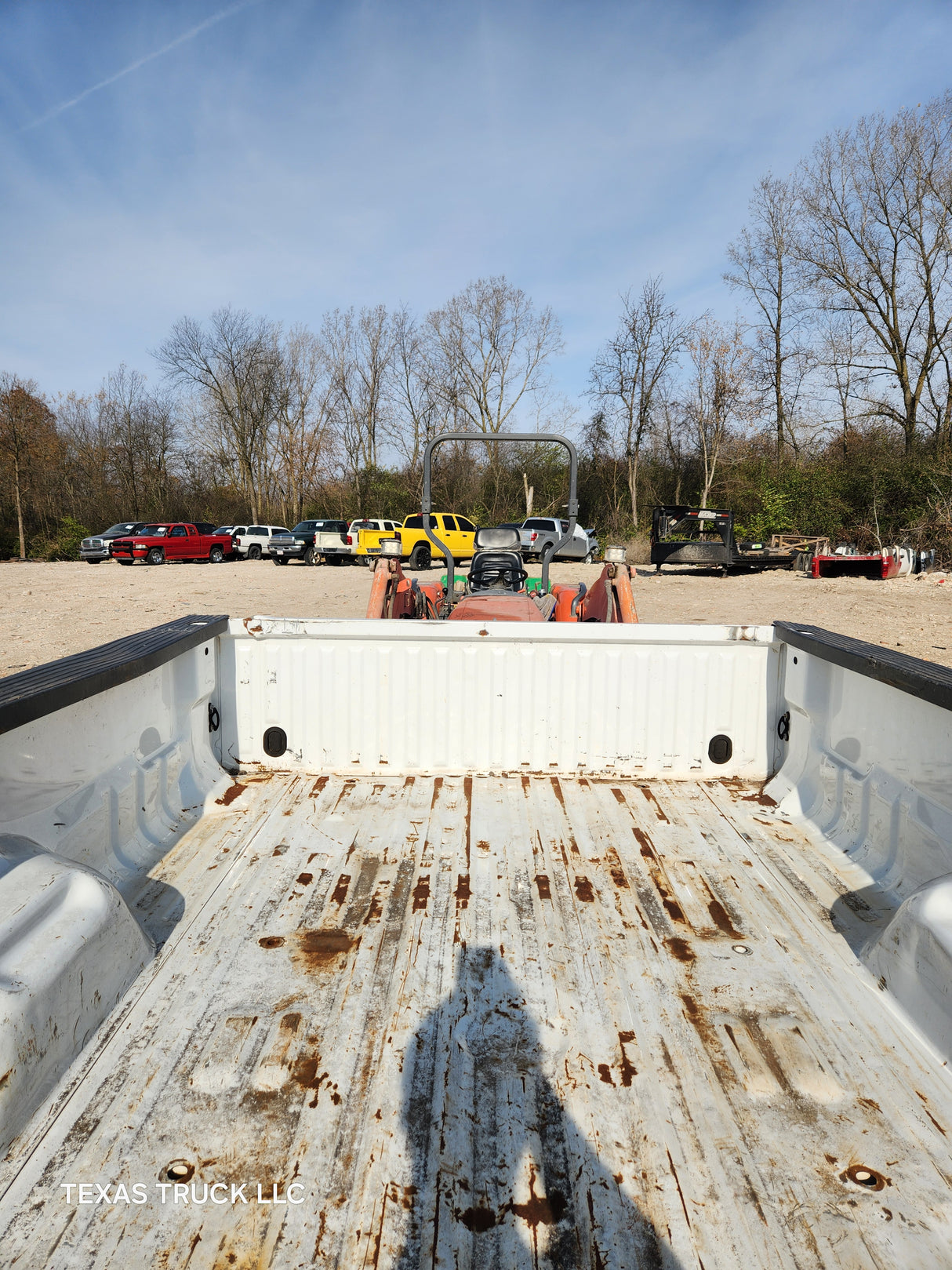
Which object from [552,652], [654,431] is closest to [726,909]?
[552,652]

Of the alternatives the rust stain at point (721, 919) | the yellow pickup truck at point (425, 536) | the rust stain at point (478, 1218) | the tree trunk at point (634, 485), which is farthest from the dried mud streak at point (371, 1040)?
the tree trunk at point (634, 485)

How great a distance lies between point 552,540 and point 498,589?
64.2ft

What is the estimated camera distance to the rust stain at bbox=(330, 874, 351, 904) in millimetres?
2541

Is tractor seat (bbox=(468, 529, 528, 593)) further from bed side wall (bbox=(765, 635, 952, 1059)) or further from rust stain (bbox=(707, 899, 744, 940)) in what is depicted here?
rust stain (bbox=(707, 899, 744, 940))

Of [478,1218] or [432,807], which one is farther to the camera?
[432,807]

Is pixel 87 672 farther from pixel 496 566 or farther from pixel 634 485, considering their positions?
pixel 634 485

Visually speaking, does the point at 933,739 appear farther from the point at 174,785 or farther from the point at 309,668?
the point at 174,785

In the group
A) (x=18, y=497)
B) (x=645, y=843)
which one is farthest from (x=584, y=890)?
(x=18, y=497)

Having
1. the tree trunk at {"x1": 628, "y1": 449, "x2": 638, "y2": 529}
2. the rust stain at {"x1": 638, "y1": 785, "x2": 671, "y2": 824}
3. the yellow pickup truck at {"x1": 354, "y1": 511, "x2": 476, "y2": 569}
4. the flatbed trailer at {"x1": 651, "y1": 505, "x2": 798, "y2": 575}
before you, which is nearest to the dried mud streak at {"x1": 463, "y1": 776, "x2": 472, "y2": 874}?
the rust stain at {"x1": 638, "y1": 785, "x2": 671, "y2": 824}

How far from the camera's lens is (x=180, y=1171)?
1525 millimetres

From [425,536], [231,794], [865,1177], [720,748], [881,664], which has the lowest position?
[865,1177]

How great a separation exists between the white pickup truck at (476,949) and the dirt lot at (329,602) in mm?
7477

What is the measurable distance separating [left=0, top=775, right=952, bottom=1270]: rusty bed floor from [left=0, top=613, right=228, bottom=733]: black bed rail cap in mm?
780

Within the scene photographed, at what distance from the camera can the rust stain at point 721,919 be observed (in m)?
2.38
